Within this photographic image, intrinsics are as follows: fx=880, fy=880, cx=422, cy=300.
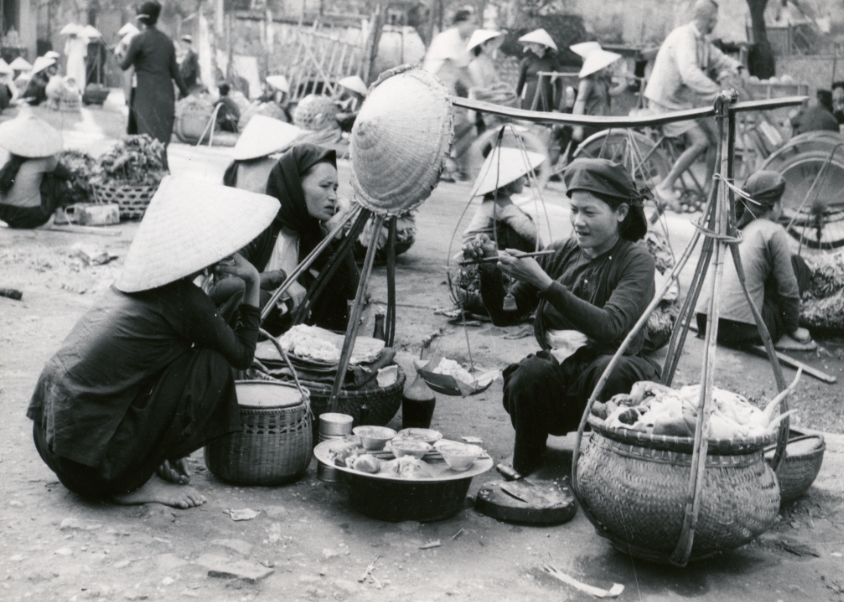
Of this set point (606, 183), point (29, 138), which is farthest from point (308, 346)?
point (29, 138)

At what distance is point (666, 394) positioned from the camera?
2.83 meters

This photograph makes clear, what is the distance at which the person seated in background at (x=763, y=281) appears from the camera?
5262mm

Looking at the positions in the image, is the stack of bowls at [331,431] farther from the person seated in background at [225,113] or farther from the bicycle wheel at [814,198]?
the person seated in background at [225,113]

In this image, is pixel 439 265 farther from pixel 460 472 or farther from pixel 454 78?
pixel 460 472

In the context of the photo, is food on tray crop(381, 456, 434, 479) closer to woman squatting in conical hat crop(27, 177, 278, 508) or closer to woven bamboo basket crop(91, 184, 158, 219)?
woman squatting in conical hat crop(27, 177, 278, 508)

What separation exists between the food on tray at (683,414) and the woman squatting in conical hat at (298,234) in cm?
170

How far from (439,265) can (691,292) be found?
4.45 meters

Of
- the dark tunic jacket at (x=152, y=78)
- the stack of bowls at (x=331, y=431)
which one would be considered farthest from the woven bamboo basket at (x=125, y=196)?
the stack of bowls at (x=331, y=431)

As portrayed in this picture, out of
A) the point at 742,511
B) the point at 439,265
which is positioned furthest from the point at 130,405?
the point at 439,265

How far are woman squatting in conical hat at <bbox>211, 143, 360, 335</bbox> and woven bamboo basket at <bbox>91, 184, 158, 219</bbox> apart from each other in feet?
15.6

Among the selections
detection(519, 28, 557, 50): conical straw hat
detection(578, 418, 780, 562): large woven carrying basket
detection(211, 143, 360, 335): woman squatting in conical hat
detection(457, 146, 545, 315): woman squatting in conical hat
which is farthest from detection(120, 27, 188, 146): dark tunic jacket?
detection(578, 418, 780, 562): large woven carrying basket

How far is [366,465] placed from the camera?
293 cm

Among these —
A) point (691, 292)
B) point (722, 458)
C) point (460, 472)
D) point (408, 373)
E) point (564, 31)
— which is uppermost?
point (564, 31)

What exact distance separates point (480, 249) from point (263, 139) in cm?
279
